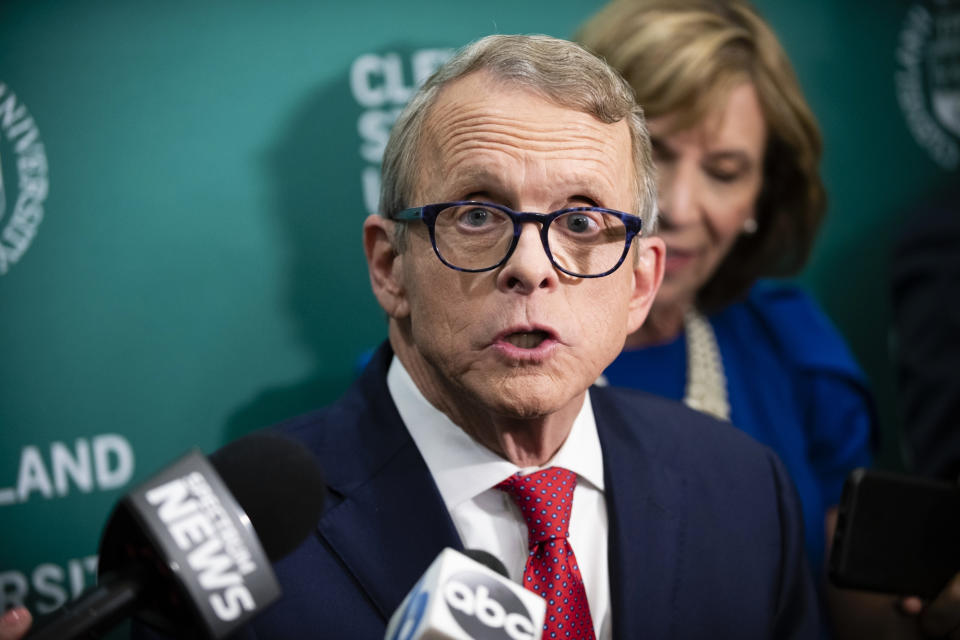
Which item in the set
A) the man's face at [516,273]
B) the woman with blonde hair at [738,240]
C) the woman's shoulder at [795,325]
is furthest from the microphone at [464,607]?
the woman's shoulder at [795,325]

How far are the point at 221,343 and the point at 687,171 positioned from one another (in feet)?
3.65

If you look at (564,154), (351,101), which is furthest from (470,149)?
(351,101)

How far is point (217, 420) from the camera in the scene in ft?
6.47

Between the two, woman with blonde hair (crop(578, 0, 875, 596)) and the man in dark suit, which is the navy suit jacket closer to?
the man in dark suit

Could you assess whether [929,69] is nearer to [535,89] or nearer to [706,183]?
[706,183]

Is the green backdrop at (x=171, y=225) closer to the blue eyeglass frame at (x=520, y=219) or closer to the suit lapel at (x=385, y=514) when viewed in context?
the suit lapel at (x=385, y=514)

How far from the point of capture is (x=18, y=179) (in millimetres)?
1784

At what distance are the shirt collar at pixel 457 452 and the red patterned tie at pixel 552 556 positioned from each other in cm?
4

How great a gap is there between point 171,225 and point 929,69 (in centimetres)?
208

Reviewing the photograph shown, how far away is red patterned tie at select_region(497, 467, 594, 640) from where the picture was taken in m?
1.30

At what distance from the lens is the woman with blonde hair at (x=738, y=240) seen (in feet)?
6.75

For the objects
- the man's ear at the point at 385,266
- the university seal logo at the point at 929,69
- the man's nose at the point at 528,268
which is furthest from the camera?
the university seal logo at the point at 929,69

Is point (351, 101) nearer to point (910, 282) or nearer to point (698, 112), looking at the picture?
point (698, 112)

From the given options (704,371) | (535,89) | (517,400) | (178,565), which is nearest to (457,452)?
(517,400)
